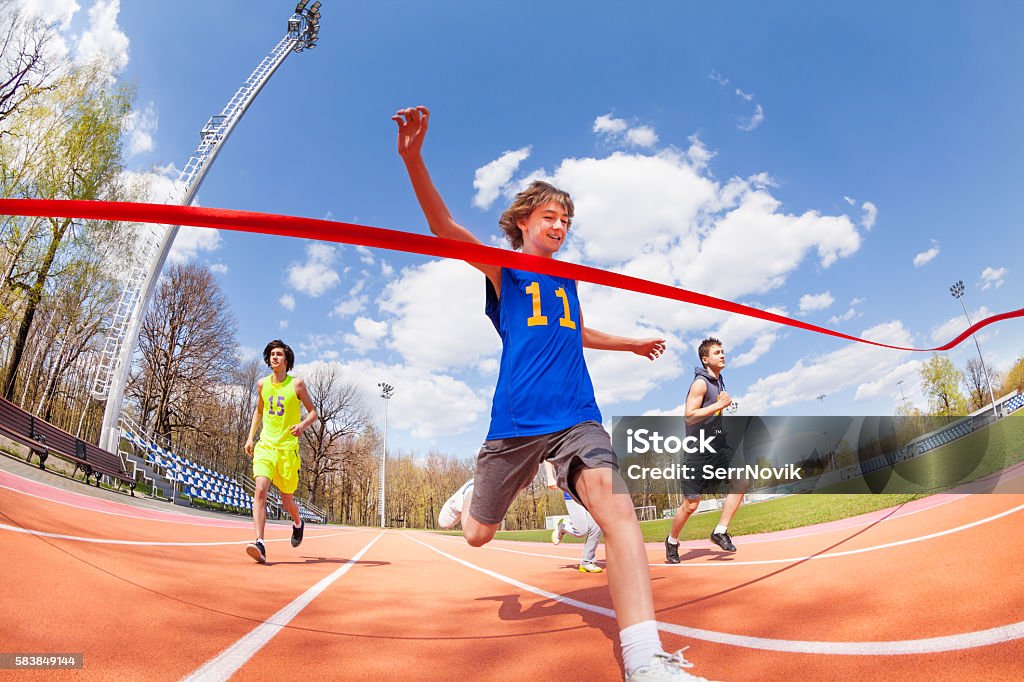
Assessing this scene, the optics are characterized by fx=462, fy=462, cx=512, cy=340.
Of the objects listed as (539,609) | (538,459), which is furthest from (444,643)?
(538,459)

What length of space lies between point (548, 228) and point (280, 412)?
12.4 ft

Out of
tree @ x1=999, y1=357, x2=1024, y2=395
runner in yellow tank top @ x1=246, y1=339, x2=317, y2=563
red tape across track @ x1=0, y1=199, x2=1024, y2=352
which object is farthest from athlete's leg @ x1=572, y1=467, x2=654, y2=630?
tree @ x1=999, y1=357, x2=1024, y2=395

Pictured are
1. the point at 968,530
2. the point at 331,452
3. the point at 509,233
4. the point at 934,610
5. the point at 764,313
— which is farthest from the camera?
the point at 331,452

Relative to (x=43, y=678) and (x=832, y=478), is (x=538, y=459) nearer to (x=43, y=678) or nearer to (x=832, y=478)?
(x=43, y=678)

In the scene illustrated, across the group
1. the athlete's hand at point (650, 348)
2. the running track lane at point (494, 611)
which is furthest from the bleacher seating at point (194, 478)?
the athlete's hand at point (650, 348)

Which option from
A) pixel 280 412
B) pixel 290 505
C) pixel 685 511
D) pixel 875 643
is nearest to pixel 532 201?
pixel 875 643

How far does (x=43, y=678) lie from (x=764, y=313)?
2.93 meters

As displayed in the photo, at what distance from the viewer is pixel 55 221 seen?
759 centimetres

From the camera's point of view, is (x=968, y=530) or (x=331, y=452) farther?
(x=331, y=452)

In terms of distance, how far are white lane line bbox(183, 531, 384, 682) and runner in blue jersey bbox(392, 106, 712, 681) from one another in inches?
39.6

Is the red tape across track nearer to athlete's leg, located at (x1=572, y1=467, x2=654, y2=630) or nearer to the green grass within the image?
athlete's leg, located at (x1=572, y1=467, x2=654, y2=630)

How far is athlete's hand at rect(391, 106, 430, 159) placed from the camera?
5.07 feet

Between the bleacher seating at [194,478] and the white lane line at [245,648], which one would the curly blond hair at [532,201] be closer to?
the white lane line at [245,648]

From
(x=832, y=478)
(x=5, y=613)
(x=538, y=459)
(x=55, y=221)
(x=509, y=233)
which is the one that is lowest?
(x=832, y=478)
